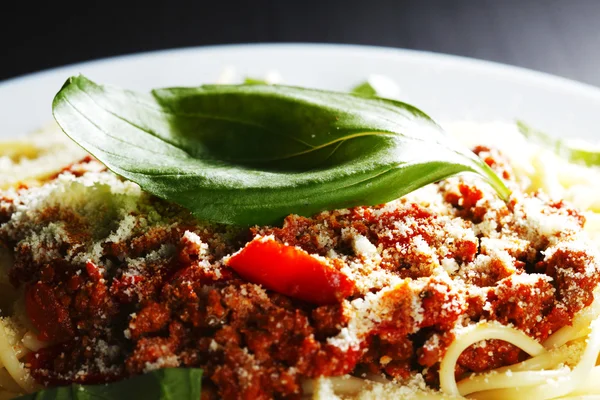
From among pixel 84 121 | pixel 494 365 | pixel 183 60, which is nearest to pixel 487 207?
pixel 494 365

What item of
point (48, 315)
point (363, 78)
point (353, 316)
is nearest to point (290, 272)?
point (353, 316)

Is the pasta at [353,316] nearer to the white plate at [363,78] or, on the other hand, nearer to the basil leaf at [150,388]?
the basil leaf at [150,388]

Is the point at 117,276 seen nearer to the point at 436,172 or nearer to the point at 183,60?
the point at 436,172

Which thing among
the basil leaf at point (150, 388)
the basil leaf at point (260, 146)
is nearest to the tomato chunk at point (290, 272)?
the basil leaf at point (260, 146)

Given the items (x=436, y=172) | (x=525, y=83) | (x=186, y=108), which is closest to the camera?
(x=436, y=172)

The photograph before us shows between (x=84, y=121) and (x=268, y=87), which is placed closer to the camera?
(x=84, y=121)

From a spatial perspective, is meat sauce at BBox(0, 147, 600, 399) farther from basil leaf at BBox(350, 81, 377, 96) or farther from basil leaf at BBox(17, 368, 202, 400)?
basil leaf at BBox(350, 81, 377, 96)
